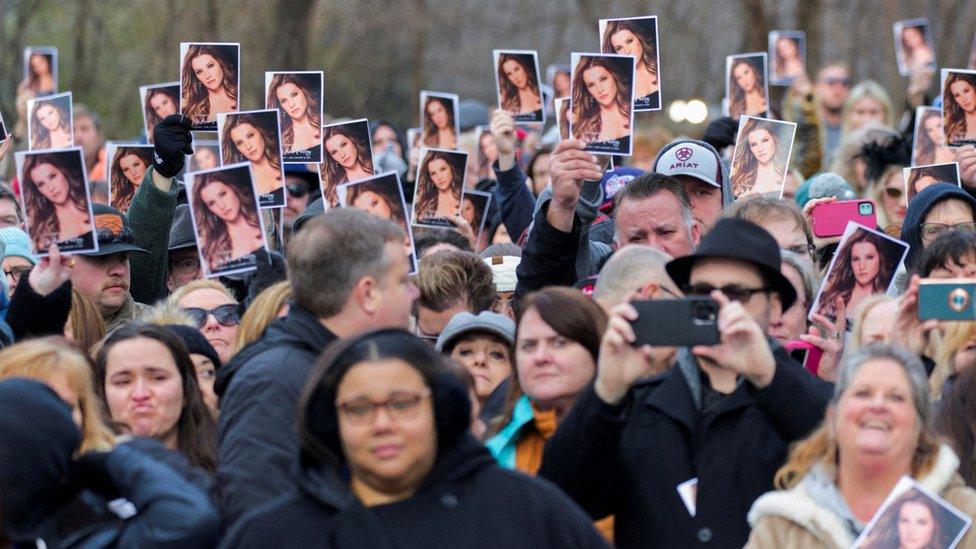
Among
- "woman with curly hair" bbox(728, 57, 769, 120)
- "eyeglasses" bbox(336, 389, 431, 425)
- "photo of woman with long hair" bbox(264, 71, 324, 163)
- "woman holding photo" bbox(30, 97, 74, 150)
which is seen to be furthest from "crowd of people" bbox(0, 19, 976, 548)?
"woman with curly hair" bbox(728, 57, 769, 120)

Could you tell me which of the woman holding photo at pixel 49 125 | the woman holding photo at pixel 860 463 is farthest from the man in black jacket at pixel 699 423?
the woman holding photo at pixel 49 125

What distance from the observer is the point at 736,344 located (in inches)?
209

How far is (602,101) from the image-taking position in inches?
324

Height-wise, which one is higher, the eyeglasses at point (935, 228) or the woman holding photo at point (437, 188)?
the woman holding photo at point (437, 188)

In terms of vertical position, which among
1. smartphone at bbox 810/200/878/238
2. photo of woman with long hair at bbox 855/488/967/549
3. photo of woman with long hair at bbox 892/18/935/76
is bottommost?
photo of woman with long hair at bbox 855/488/967/549

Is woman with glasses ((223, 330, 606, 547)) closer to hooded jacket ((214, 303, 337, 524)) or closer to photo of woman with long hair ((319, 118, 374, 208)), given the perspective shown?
hooded jacket ((214, 303, 337, 524))

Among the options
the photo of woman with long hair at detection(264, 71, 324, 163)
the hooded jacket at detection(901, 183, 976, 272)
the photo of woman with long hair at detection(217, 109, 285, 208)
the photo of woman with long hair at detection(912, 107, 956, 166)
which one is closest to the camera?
the photo of woman with long hair at detection(217, 109, 285, 208)

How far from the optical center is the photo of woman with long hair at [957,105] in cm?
904

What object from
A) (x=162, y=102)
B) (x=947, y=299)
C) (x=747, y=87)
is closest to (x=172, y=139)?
(x=162, y=102)

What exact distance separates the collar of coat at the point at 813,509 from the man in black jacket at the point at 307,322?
121 centimetres

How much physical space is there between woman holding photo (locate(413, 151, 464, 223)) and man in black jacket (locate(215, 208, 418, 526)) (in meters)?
3.91

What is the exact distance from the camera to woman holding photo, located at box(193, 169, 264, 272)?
7.17m

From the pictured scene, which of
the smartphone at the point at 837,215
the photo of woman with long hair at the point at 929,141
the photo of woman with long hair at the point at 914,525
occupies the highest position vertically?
the photo of woman with long hair at the point at 929,141

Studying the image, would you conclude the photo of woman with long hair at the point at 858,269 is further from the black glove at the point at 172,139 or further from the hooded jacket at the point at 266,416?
the black glove at the point at 172,139
